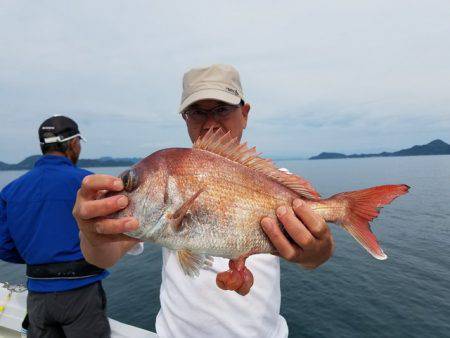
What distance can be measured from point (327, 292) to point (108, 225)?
52.9 ft

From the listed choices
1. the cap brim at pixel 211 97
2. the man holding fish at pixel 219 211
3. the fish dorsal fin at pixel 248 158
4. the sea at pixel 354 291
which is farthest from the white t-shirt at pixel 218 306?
the sea at pixel 354 291

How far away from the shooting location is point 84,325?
4438 millimetres

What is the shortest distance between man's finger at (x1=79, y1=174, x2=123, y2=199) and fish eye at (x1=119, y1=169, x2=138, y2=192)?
0.25 feet

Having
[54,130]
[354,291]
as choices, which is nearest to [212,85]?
[54,130]

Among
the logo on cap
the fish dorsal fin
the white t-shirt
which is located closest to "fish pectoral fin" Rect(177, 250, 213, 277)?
the white t-shirt

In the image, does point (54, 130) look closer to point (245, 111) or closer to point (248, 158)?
point (245, 111)

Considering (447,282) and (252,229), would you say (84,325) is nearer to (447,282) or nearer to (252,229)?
(252,229)

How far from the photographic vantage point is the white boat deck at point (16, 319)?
5.09 metres

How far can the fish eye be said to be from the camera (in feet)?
7.87

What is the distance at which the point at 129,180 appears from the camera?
94.6 inches

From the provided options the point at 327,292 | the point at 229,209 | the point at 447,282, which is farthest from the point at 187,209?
the point at 447,282

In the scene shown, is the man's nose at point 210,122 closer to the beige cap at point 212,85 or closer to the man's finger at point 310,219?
the beige cap at point 212,85

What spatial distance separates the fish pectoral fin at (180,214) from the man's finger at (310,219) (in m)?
0.88

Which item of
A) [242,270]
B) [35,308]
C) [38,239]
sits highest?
[242,270]
